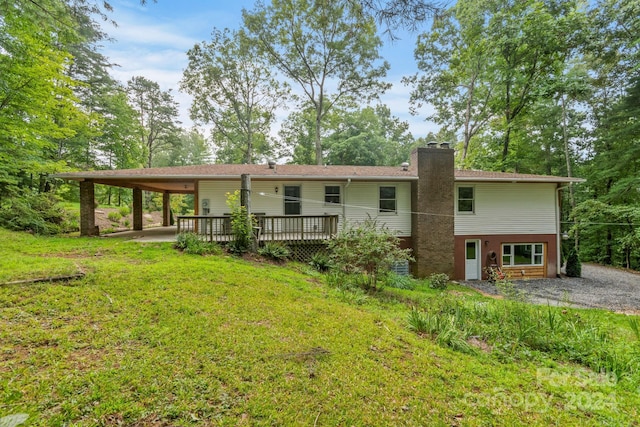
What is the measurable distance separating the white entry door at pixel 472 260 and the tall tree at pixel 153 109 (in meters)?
25.7

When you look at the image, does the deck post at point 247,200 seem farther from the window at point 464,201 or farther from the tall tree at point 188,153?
the tall tree at point 188,153

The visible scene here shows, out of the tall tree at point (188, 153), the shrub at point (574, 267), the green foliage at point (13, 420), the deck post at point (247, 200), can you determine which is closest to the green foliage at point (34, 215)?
the deck post at point (247, 200)

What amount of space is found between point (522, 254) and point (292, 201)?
399 inches

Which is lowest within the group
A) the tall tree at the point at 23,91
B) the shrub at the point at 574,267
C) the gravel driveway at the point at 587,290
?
the gravel driveway at the point at 587,290

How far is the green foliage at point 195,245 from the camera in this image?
7.99 meters

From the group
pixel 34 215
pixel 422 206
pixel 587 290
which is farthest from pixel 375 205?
pixel 34 215

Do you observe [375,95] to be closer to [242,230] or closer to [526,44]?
[526,44]

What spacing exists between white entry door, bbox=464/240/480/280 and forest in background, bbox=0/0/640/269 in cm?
580

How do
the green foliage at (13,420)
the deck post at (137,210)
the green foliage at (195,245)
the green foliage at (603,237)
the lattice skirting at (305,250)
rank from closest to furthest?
the green foliage at (13,420), the green foliage at (195,245), the lattice skirting at (305,250), the deck post at (137,210), the green foliage at (603,237)

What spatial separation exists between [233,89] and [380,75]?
10967 millimetres

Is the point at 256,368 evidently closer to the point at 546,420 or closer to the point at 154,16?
the point at 546,420

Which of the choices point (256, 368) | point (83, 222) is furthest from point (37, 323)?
point (83, 222)

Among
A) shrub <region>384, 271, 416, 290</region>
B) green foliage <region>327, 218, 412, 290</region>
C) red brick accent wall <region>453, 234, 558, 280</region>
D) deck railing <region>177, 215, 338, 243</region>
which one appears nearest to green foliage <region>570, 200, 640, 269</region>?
red brick accent wall <region>453, 234, 558, 280</region>

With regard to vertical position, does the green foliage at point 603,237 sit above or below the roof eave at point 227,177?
below
